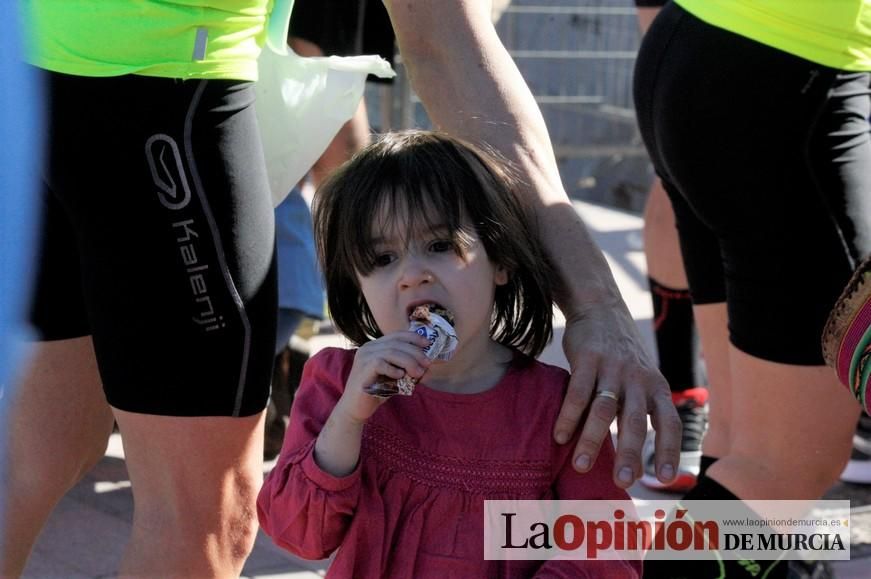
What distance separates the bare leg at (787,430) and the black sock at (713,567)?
0.03 metres

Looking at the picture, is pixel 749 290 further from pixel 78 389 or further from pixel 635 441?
pixel 78 389

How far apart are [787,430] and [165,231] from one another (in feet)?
4.24

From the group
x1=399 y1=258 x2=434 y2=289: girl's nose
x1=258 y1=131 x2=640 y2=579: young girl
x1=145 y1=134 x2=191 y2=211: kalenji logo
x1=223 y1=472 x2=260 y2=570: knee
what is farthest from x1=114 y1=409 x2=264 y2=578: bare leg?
x1=399 y1=258 x2=434 y2=289: girl's nose

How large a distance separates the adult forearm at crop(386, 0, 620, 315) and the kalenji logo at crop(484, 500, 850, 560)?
38 cm

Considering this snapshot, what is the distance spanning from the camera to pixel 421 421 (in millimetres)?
1953

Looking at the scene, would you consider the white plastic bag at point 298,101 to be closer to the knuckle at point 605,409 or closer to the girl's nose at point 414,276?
the girl's nose at point 414,276

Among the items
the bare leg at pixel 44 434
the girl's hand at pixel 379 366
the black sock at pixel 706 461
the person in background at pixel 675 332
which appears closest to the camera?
the girl's hand at pixel 379 366

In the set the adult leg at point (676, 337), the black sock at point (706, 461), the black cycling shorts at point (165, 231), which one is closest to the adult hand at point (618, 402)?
the black cycling shorts at point (165, 231)

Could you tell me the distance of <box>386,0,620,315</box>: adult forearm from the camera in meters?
2.09

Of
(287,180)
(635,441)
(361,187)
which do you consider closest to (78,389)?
(287,180)

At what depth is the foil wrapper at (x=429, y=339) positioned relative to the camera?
175 cm

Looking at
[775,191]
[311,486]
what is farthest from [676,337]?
[311,486]

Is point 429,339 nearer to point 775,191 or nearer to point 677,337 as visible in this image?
point 775,191

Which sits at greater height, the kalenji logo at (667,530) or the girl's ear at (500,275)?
the girl's ear at (500,275)
